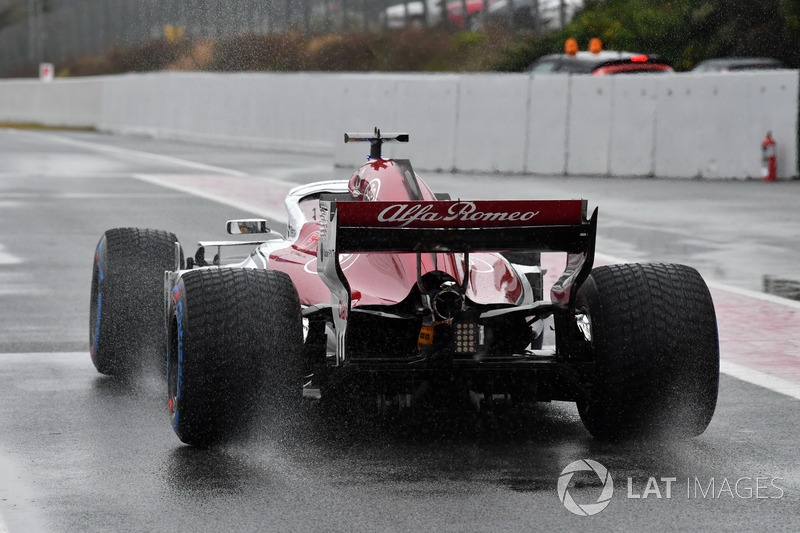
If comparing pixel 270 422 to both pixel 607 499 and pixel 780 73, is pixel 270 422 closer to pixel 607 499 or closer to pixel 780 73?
pixel 607 499

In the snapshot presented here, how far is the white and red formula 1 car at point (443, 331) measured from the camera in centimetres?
620

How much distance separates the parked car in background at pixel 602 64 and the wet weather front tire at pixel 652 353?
19.5 m

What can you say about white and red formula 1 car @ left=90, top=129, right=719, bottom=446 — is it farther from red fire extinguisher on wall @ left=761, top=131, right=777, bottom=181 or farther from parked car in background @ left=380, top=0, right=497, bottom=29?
parked car in background @ left=380, top=0, right=497, bottom=29

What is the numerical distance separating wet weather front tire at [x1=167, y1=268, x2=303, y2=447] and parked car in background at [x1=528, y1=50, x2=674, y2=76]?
19968 mm

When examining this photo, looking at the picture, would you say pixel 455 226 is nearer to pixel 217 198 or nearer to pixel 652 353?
pixel 652 353

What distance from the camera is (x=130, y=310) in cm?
820

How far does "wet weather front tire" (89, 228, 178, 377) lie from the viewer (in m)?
8.18

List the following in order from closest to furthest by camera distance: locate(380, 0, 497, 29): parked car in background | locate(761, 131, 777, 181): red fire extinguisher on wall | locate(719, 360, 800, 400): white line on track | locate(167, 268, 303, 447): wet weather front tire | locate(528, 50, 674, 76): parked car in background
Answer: locate(167, 268, 303, 447): wet weather front tire
locate(719, 360, 800, 400): white line on track
locate(761, 131, 777, 181): red fire extinguisher on wall
locate(528, 50, 674, 76): parked car in background
locate(380, 0, 497, 29): parked car in background

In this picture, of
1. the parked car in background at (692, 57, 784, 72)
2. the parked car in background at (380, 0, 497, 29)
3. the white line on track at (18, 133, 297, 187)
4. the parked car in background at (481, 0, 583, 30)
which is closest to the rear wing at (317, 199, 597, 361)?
the white line on track at (18, 133, 297, 187)

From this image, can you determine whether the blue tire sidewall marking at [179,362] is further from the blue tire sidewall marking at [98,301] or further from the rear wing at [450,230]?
the blue tire sidewall marking at [98,301]

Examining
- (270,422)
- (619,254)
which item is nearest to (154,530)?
(270,422)

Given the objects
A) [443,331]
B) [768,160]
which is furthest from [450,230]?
[768,160]

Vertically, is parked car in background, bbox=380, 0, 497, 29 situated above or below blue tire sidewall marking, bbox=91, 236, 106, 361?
above

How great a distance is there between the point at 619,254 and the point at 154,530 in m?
9.41
